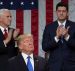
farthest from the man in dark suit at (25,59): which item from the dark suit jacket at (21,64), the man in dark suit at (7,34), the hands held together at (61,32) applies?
the man in dark suit at (7,34)

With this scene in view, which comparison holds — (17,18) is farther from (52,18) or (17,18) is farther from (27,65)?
(27,65)

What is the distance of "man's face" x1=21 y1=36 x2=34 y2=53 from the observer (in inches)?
223

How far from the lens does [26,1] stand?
7328 millimetres

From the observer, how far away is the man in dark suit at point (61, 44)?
6188 millimetres

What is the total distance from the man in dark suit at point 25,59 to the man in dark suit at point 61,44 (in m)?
0.55

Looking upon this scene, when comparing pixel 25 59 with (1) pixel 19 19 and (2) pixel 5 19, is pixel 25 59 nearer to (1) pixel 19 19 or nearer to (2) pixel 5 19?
(2) pixel 5 19

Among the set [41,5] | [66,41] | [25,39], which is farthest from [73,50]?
[41,5]

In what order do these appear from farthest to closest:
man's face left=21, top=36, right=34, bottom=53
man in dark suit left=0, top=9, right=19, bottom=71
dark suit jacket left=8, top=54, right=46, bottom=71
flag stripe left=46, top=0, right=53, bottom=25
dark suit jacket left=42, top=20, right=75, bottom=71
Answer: flag stripe left=46, top=0, right=53, bottom=25, man in dark suit left=0, top=9, right=19, bottom=71, dark suit jacket left=42, top=20, right=75, bottom=71, man's face left=21, top=36, right=34, bottom=53, dark suit jacket left=8, top=54, right=46, bottom=71

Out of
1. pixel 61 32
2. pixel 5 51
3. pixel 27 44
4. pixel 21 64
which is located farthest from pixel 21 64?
pixel 61 32

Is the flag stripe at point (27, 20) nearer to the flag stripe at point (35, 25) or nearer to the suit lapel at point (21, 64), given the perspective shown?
the flag stripe at point (35, 25)

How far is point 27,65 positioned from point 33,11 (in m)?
1.83

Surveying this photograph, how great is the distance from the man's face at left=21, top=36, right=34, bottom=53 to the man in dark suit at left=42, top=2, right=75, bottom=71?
0.54 meters

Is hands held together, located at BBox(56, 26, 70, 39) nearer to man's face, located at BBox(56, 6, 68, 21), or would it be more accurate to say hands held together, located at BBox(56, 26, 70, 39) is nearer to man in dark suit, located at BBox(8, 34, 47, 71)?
man's face, located at BBox(56, 6, 68, 21)

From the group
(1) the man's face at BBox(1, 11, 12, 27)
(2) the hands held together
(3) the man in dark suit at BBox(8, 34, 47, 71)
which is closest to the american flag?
(1) the man's face at BBox(1, 11, 12, 27)
